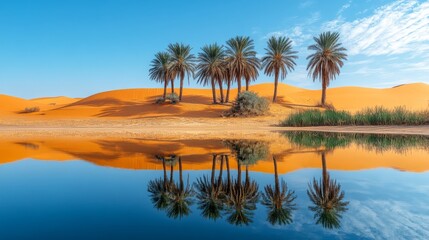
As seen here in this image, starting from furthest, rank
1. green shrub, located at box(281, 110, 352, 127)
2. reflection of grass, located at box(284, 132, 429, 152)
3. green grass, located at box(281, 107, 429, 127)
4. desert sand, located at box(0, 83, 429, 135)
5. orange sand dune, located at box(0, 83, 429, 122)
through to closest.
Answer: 1. orange sand dune, located at box(0, 83, 429, 122)
2. desert sand, located at box(0, 83, 429, 135)
3. green shrub, located at box(281, 110, 352, 127)
4. green grass, located at box(281, 107, 429, 127)
5. reflection of grass, located at box(284, 132, 429, 152)

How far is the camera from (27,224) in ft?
15.4

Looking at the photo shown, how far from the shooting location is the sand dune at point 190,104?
1686 inches

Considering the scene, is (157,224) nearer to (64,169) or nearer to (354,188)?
(354,188)

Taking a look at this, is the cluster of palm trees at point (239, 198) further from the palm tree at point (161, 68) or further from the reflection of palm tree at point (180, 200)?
the palm tree at point (161, 68)

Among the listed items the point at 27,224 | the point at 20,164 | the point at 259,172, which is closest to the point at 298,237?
the point at 27,224

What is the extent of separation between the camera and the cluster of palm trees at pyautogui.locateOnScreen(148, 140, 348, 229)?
5094 mm

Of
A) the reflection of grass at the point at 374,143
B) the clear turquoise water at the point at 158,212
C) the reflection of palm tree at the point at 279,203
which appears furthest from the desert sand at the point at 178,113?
the reflection of palm tree at the point at 279,203

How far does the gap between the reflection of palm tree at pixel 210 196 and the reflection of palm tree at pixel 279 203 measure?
80 centimetres

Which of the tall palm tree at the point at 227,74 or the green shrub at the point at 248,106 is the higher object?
the tall palm tree at the point at 227,74

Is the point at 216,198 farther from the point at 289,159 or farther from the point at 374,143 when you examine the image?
the point at 374,143

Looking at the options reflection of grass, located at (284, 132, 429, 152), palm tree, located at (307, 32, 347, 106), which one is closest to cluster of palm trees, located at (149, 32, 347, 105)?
palm tree, located at (307, 32, 347, 106)

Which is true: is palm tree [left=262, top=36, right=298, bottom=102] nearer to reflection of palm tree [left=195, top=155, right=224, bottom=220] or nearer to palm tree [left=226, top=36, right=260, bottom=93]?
palm tree [left=226, top=36, right=260, bottom=93]

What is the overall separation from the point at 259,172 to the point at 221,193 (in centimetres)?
241

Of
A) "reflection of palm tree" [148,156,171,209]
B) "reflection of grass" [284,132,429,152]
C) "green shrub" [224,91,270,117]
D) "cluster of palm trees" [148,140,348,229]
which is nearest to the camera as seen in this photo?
"cluster of palm trees" [148,140,348,229]
